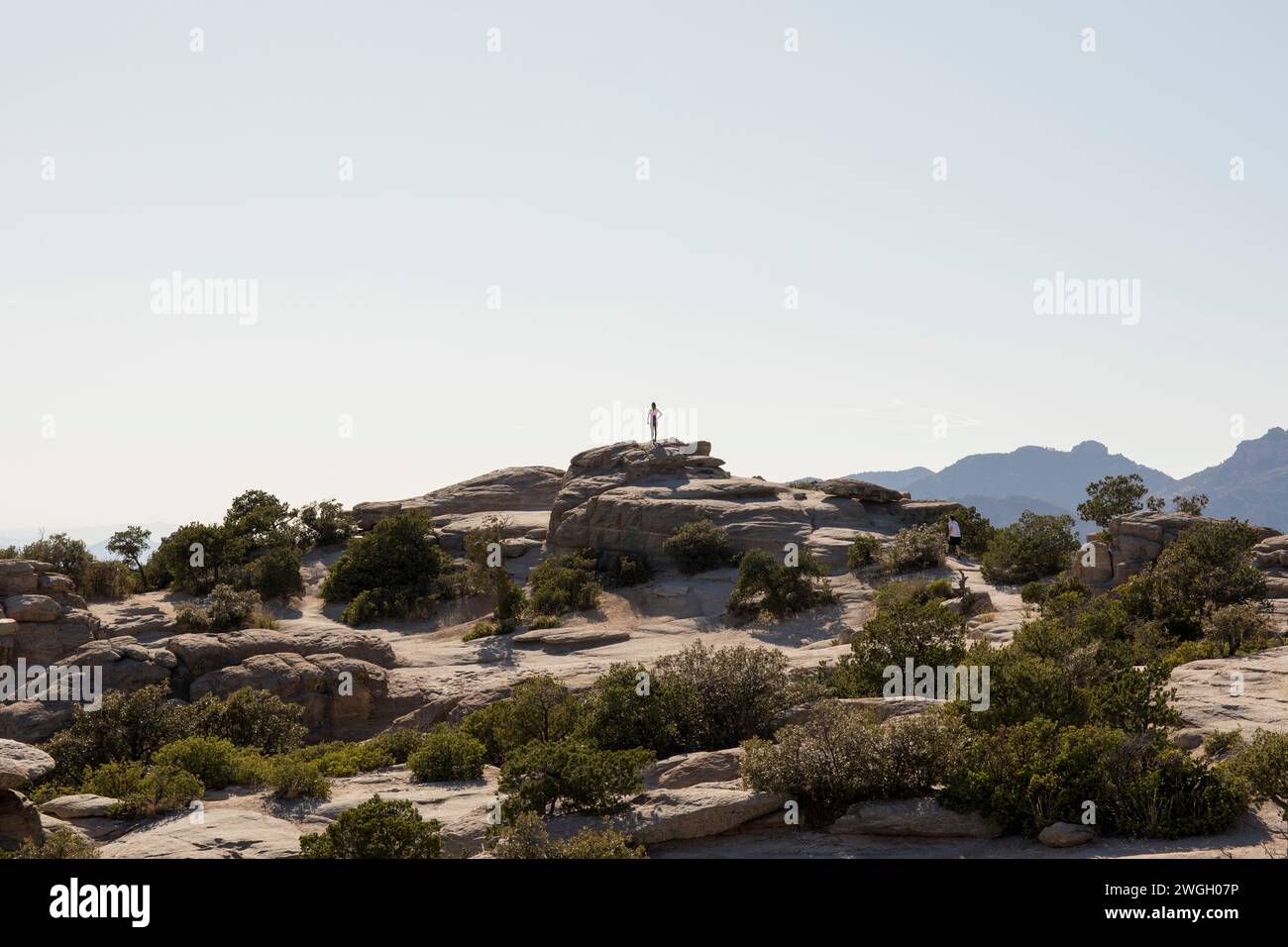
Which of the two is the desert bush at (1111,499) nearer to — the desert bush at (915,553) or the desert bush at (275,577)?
the desert bush at (915,553)

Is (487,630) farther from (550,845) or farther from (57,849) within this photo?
(550,845)

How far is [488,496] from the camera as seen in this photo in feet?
174

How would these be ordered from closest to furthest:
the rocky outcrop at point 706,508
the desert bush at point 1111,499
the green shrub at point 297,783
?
the green shrub at point 297,783 → the rocky outcrop at point 706,508 → the desert bush at point 1111,499

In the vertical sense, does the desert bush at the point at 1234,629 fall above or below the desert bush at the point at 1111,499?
below

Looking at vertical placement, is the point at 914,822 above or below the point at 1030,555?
below

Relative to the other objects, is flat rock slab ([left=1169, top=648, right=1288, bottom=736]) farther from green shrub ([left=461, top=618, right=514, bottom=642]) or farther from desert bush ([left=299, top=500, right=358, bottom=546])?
desert bush ([left=299, top=500, right=358, bottom=546])

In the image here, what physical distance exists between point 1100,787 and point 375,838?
8624 mm

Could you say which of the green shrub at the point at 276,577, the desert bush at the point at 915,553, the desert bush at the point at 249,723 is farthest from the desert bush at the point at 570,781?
the green shrub at the point at 276,577

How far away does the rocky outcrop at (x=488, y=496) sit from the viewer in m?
50.5

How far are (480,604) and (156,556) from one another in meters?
13.9

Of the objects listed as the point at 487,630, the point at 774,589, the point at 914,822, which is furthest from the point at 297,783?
the point at 774,589

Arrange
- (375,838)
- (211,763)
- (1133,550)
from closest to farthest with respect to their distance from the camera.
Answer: (375,838) → (211,763) → (1133,550)

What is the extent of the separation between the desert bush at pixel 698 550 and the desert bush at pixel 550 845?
85.4 feet
